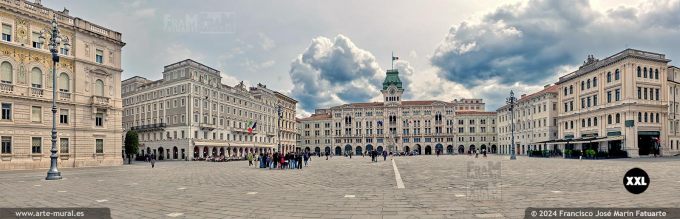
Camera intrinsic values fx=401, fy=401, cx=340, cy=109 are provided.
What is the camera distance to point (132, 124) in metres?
80.1

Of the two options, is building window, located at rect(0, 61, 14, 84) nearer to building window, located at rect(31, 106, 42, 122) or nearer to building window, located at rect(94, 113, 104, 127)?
building window, located at rect(31, 106, 42, 122)

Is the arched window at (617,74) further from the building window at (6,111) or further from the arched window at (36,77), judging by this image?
the building window at (6,111)

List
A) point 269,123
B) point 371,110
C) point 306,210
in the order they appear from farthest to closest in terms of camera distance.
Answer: point 371,110 → point 269,123 → point 306,210

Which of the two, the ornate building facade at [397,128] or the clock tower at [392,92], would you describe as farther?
the clock tower at [392,92]

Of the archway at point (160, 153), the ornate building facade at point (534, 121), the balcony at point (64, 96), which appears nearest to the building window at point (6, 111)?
the balcony at point (64, 96)

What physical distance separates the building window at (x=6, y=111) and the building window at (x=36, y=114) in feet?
5.54

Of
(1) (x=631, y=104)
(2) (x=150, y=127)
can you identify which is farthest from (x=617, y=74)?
(2) (x=150, y=127)

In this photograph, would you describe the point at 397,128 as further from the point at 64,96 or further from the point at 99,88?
the point at 64,96

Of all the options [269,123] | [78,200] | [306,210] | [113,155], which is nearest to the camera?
[306,210]

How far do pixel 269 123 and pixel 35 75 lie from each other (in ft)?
210

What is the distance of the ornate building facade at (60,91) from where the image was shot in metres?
33.3

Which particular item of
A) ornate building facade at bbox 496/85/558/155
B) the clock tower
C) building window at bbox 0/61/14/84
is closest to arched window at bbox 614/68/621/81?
ornate building facade at bbox 496/85/558/155

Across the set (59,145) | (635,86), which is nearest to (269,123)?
(59,145)

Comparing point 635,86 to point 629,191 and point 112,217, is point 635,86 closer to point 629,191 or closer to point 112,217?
point 629,191
